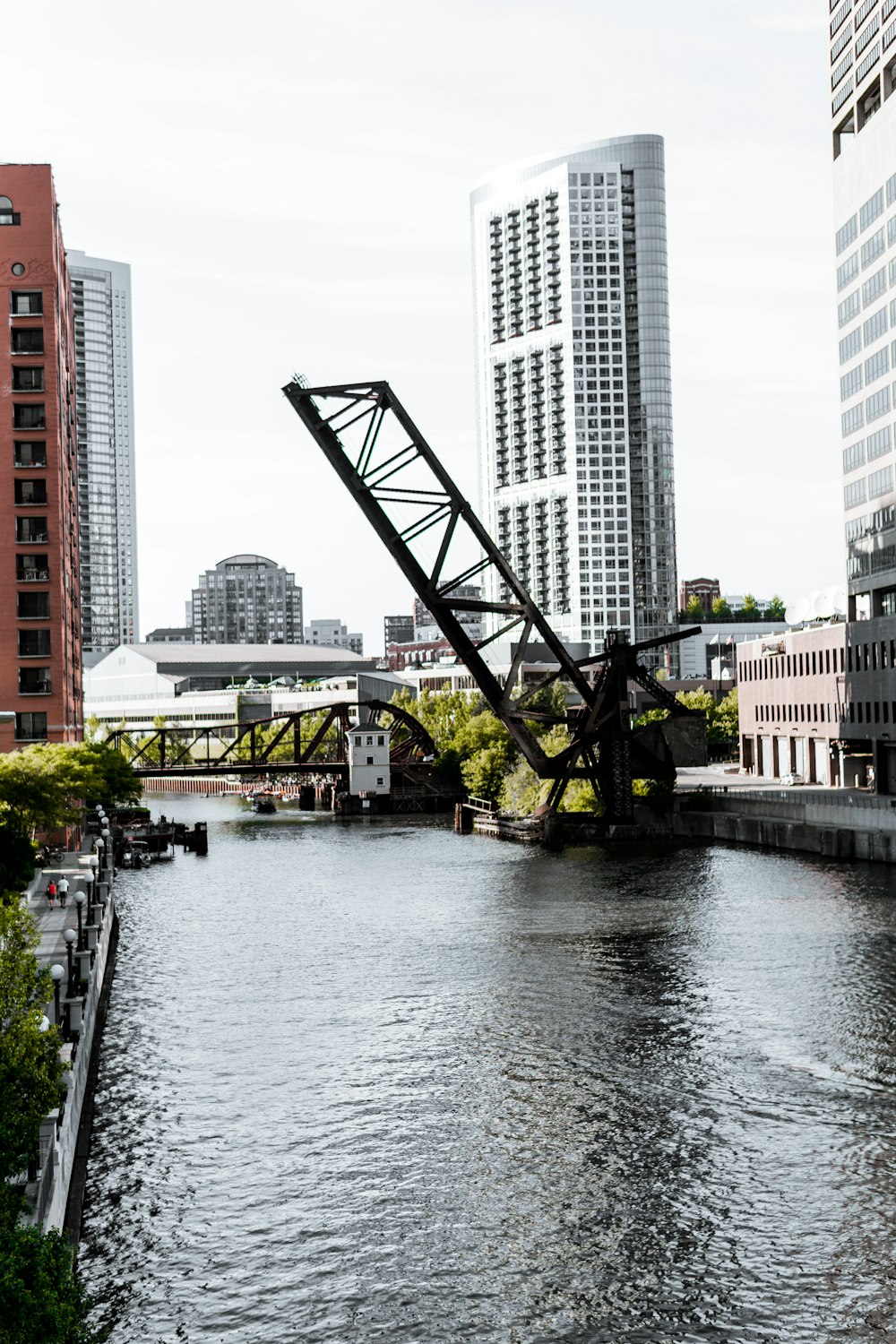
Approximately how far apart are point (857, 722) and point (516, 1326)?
6894 centimetres

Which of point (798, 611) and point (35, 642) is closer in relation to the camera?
point (35, 642)

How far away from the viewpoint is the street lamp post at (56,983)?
996 inches

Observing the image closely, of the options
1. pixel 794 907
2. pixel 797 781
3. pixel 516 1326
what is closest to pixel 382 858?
pixel 794 907

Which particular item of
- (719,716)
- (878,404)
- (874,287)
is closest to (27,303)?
(874,287)

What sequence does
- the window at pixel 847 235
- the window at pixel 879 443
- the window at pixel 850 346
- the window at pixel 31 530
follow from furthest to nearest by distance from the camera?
the window at pixel 847 235 → the window at pixel 850 346 → the window at pixel 879 443 → the window at pixel 31 530

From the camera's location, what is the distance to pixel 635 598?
199 m

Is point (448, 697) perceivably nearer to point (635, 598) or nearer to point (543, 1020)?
point (635, 598)

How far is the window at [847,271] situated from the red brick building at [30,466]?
44065 millimetres

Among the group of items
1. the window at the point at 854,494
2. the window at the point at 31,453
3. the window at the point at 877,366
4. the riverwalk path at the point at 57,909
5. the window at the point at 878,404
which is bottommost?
the riverwalk path at the point at 57,909

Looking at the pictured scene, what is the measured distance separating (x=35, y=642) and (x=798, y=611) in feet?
181

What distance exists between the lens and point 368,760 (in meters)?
107

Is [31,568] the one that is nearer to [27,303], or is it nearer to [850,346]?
[27,303]

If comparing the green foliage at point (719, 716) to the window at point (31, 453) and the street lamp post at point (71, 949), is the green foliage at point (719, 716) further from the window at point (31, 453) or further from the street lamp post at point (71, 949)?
the street lamp post at point (71, 949)

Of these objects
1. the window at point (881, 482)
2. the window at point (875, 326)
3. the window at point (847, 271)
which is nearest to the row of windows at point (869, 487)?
the window at point (881, 482)
